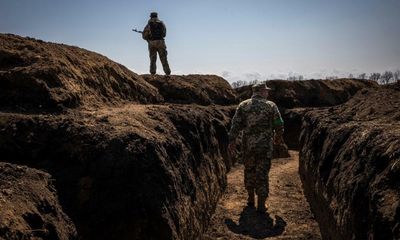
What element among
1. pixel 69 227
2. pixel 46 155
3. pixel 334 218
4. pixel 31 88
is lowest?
pixel 334 218

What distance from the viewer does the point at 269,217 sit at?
7008 millimetres

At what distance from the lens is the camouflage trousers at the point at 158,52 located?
534 inches

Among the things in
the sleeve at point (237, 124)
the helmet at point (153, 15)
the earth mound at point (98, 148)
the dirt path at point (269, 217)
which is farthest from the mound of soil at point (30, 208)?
the helmet at point (153, 15)

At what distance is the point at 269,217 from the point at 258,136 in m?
1.43

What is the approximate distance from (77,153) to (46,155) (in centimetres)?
33

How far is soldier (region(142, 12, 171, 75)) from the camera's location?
13.4 m

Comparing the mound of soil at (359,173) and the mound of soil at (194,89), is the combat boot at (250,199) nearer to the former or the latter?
the mound of soil at (359,173)

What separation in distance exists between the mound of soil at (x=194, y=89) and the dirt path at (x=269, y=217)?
3.57m

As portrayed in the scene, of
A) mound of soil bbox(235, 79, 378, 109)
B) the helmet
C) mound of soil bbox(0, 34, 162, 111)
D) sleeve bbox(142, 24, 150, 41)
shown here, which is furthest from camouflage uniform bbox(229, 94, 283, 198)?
mound of soil bbox(235, 79, 378, 109)

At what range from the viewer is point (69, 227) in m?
3.61

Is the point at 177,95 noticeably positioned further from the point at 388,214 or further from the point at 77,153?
the point at 388,214

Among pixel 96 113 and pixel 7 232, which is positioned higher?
pixel 96 113

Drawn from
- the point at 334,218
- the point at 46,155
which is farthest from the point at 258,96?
the point at 46,155

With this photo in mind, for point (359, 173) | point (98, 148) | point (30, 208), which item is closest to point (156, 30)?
point (98, 148)
